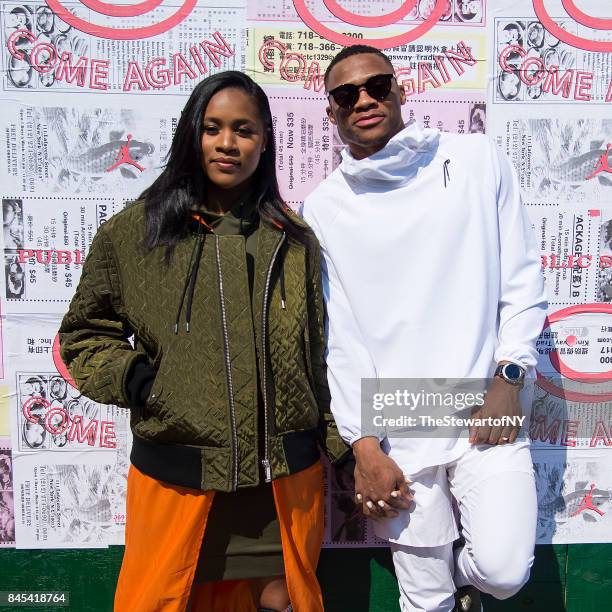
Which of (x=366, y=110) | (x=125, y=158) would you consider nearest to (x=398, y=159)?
(x=366, y=110)

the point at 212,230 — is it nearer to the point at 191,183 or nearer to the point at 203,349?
the point at 191,183

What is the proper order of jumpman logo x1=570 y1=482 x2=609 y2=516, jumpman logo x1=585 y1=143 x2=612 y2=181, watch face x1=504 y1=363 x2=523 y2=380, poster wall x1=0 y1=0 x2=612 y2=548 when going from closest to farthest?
watch face x1=504 y1=363 x2=523 y2=380 → poster wall x1=0 y1=0 x2=612 y2=548 → jumpman logo x1=585 y1=143 x2=612 y2=181 → jumpman logo x1=570 y1=482 x2=609 y2=516

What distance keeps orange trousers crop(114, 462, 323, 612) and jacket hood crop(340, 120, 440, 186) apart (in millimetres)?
933

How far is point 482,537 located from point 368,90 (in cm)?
139

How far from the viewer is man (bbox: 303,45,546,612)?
1815 mm

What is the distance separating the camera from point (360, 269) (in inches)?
74.2

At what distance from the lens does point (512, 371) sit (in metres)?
1.80

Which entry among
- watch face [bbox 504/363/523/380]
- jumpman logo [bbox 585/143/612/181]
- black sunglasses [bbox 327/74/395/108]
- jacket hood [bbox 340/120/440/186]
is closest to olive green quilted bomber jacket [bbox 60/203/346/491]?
jacket hood [bbox 340/120/440/186]

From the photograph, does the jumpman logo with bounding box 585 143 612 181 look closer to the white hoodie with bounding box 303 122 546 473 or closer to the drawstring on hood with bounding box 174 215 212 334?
the white hoodie with bounding box 303 122 546 473

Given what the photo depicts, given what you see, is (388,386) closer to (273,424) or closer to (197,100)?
(273,424)

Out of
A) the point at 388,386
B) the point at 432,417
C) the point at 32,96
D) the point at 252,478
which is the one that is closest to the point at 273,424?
the point at 252,478

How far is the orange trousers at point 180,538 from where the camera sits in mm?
1739

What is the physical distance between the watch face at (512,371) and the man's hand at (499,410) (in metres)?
0.02

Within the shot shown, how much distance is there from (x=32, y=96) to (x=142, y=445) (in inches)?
55.9
